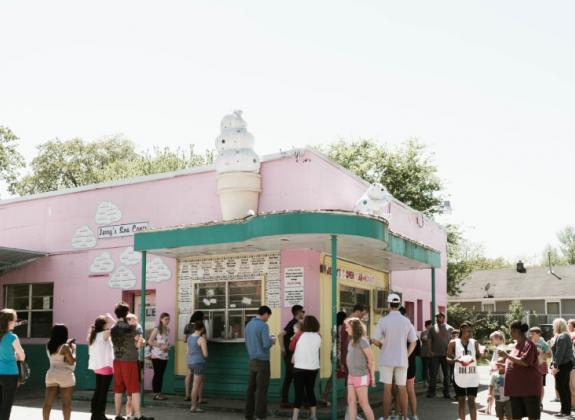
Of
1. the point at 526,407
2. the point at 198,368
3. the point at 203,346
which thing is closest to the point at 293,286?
the point at 203,346

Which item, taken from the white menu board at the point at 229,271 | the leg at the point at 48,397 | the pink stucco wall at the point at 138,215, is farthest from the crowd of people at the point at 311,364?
the pink stucco wall at the point at 138,215

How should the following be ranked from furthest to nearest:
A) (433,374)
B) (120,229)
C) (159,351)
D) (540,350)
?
(120,229) → (433,374) → (159,351) → (540,350)

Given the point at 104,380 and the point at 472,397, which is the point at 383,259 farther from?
the point at 104,380

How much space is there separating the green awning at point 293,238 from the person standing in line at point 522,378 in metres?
2.97

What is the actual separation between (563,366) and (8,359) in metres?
9.47

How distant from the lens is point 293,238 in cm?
1113

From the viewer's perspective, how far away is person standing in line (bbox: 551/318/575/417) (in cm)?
1213

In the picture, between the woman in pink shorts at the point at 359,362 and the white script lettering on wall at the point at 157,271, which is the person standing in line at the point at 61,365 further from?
the white script lettering on wall at the point at 157,271

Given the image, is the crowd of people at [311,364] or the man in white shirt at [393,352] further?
the man in white shirt at [393,352]

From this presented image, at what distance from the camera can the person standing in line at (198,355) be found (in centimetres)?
1177

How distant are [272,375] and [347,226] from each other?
379 cm

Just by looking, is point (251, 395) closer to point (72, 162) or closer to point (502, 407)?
point (502, 407)

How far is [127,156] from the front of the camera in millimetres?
56719

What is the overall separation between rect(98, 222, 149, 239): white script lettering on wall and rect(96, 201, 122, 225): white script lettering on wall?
150 millimetres
